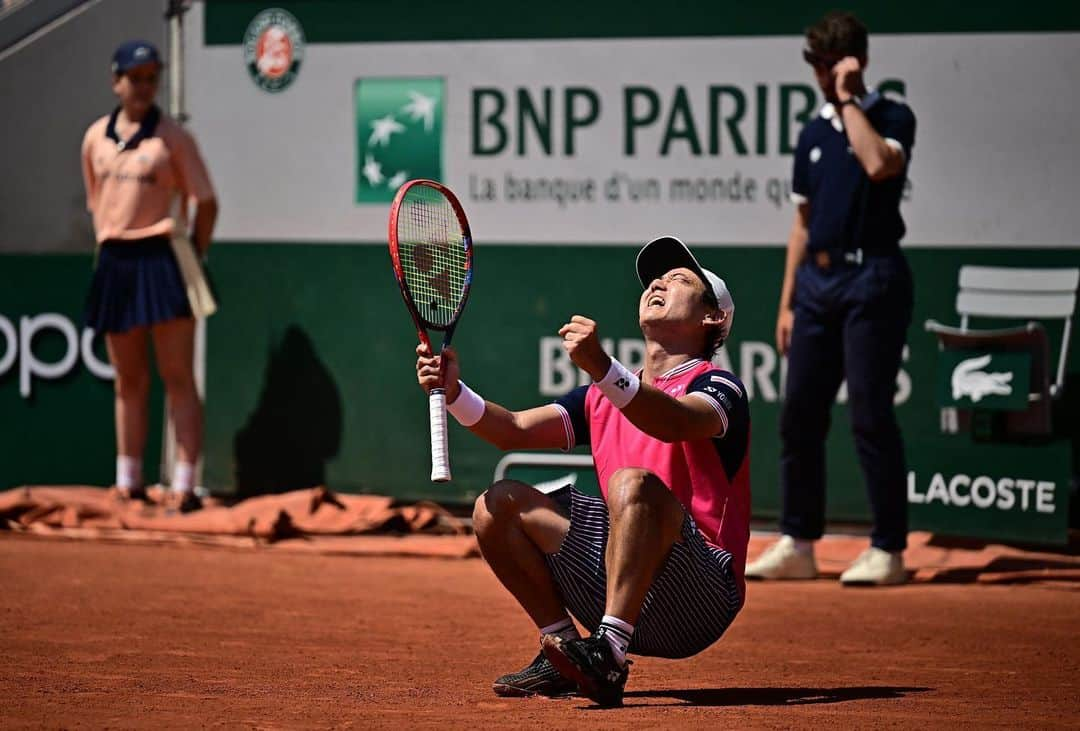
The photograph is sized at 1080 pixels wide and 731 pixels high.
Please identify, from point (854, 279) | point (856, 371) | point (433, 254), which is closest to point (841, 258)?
point (854, 279)

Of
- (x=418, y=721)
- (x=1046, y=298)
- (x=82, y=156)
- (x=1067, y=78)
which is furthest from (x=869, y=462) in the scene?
(x=82, y=156)

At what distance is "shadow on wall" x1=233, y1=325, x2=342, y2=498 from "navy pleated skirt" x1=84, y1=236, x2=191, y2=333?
2.10 feet

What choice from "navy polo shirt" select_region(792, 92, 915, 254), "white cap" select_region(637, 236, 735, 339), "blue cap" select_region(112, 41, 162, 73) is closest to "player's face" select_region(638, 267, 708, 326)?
"white cap" select_region(637, 236, 735, 339)

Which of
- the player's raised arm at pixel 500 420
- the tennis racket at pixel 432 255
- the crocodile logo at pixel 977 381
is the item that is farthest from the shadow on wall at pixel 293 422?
the player's raised arm at pixel 500 420

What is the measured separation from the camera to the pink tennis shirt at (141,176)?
8.46m

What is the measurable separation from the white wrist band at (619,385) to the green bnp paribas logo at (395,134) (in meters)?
4.61

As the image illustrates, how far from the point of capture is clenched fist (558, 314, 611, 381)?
13.4ft

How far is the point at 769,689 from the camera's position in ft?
16.2

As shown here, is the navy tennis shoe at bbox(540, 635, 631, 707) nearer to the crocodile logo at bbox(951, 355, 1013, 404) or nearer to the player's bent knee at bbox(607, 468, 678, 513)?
the player's bent knee at bbox(607, 468, 678, 513)

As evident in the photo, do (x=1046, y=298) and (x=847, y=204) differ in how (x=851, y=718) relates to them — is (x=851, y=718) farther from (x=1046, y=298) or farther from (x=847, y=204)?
(x=1046, y=298)

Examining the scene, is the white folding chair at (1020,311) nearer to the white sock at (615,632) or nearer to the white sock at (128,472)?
the white sock at (128,472)

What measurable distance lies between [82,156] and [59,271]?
61 cm

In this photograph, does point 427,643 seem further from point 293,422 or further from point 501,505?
point 293,422

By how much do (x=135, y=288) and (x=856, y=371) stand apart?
3436 millimetres
